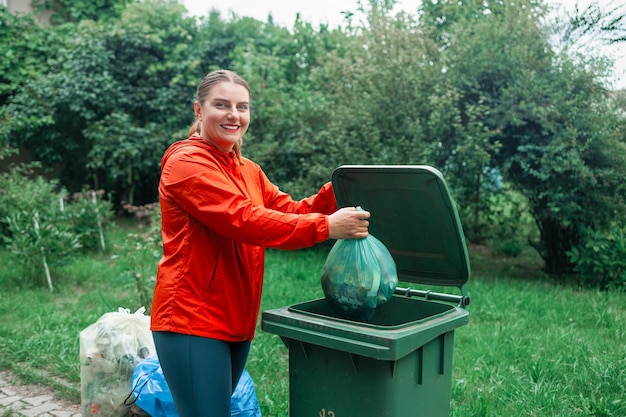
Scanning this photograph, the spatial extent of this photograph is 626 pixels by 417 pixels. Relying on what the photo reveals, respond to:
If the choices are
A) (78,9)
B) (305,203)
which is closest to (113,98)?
(78,9)

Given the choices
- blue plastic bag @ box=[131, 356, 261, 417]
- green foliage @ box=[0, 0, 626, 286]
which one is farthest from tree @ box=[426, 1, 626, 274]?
blue plastic bag @ box=[131, 356, 261, 417]

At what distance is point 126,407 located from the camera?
348cm

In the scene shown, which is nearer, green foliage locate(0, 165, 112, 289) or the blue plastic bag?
the blue plastic bag

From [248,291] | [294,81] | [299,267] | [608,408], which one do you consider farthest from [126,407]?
[294,81]

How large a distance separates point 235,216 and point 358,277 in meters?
0.54

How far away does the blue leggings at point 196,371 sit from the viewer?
87.4 inches

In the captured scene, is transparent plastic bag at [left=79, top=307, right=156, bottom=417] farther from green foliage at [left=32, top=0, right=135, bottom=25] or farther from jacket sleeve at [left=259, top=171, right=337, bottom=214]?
green foliage at [left=32, top=0, right=135, bottom=25]

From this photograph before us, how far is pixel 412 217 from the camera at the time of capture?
2574 millimetres

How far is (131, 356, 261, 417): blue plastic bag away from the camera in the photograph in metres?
3.22

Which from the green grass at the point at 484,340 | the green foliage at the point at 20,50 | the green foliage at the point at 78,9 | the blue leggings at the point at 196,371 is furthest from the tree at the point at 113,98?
the blue leggings at the point at 196,371

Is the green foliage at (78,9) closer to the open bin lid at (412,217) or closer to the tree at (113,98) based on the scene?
the tree at (113,98)

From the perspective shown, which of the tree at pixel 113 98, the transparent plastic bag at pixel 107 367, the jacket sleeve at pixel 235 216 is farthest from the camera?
the tree at pixel 113 98

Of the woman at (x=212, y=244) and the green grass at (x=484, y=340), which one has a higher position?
the woman at (x=212, y=244)

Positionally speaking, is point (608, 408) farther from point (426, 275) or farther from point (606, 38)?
point (606, 38)
